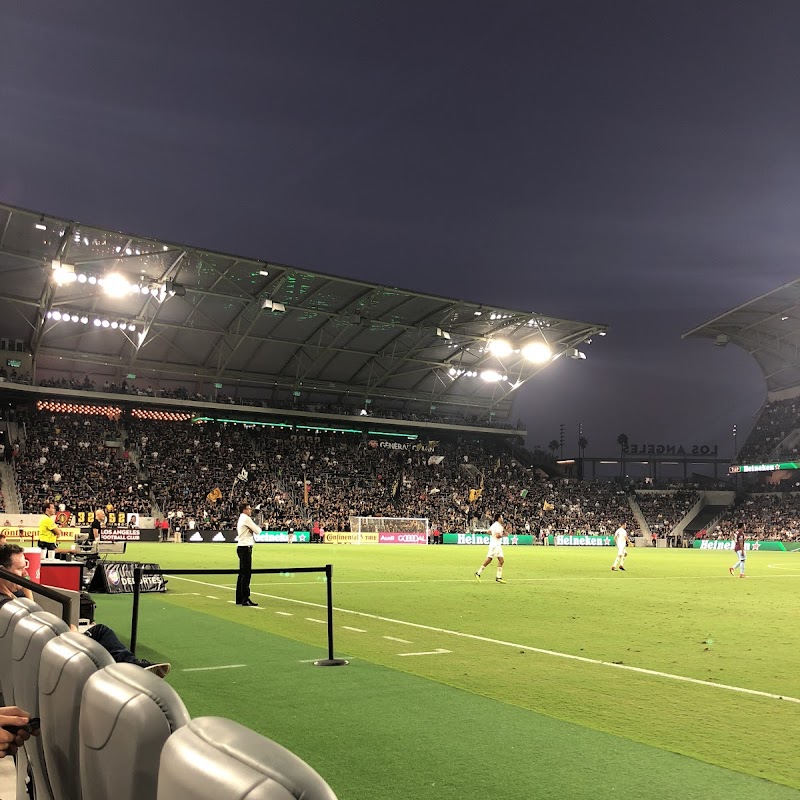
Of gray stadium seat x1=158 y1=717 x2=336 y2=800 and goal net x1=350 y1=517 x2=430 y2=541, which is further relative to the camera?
goal net x1=350 y1=517 x2=430 y2=541

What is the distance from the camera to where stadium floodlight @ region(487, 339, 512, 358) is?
6104 cm

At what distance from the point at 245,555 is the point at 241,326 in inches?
1653

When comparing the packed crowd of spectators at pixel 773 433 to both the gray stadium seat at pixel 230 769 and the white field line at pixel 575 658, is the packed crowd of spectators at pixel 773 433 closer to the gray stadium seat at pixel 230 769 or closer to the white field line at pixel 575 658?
the white field line at pixel 575 658

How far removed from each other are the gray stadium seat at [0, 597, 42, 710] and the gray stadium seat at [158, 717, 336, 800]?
7.75ft

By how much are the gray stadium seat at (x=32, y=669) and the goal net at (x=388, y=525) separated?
5407 centimetres

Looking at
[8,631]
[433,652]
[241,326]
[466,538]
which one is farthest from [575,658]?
[466,538]

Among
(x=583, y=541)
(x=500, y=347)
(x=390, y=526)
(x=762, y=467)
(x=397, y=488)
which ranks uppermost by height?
(x=500, y=347)

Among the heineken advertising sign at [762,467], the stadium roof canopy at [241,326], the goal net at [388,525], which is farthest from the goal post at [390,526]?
the heineken advertising sign at [762,467]

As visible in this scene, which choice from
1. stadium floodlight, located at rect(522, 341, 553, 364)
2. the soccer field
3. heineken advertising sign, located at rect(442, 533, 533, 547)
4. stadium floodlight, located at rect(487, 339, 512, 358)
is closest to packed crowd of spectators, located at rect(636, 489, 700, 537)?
heineken advertising sign, located at rect(442, 533, 533, 547)

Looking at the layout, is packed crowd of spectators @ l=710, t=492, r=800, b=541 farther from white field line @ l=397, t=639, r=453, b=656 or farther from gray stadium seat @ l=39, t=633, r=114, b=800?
gray stadium seat @ l=39, t=633, r=114, b=800

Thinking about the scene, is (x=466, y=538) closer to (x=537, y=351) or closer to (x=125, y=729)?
(x=537, y=351)

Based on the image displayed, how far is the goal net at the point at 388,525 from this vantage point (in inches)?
2275

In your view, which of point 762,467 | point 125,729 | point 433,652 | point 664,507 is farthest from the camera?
point 664,507

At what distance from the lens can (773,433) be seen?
271ft
